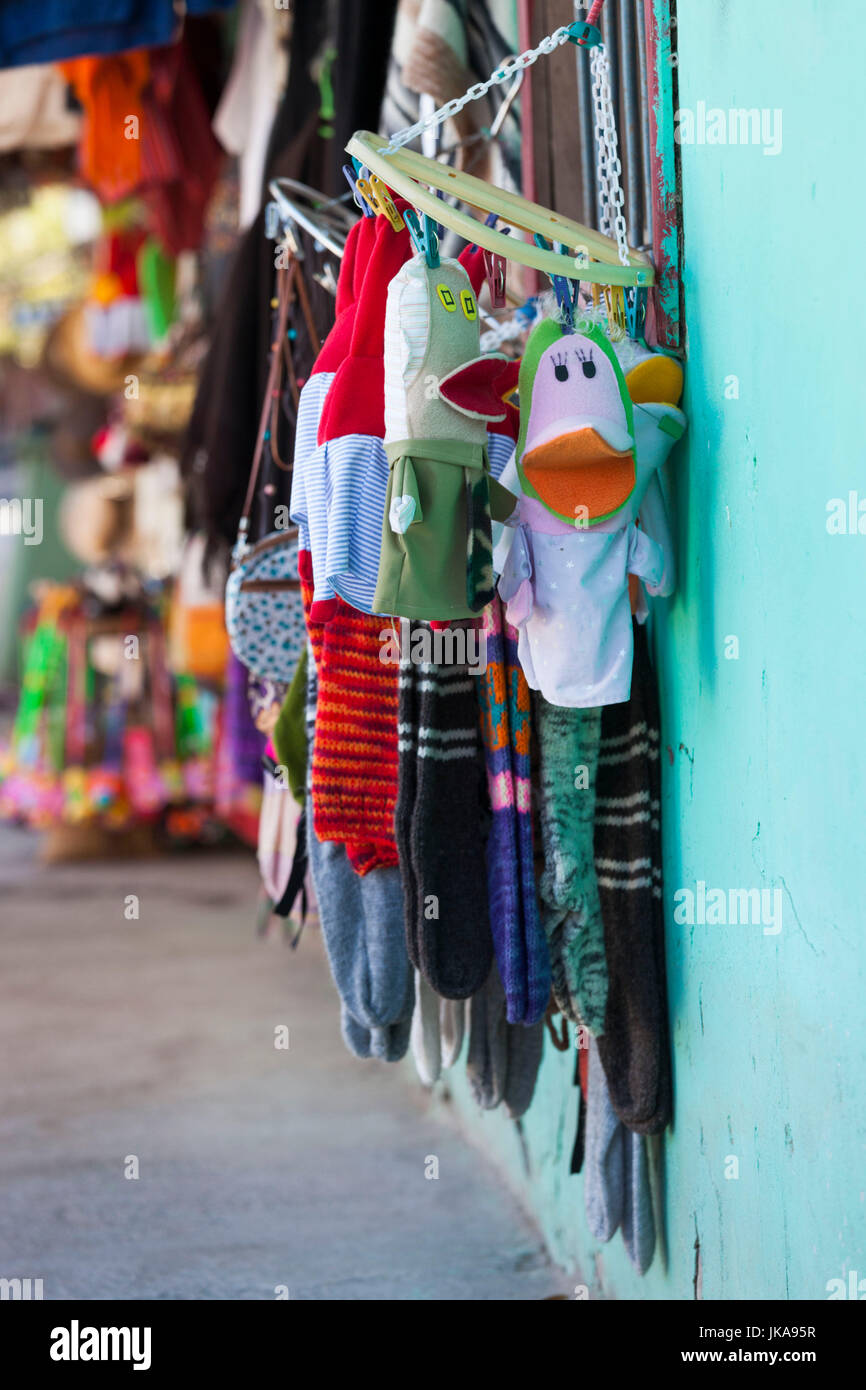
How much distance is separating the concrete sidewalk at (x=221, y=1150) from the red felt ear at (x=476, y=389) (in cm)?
149

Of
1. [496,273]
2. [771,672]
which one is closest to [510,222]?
[496,273]

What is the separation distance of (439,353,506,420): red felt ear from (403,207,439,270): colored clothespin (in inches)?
5.3

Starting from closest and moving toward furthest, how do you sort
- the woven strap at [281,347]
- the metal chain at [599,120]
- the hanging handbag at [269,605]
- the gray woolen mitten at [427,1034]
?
the metal chain at [599,120] < the gray woolen mitten at [427,1034] < the hanging handbag at [269,605] < the woven strap at [281,347]

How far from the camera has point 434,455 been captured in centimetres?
154

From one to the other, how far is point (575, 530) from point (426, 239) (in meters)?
0.39

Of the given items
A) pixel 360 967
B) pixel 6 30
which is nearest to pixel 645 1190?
pixel 360 967

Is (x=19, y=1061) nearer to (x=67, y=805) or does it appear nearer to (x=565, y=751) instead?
(x=565, y=751)

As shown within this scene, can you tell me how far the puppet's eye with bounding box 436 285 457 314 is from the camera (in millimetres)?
1598

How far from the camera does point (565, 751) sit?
5.75 ft

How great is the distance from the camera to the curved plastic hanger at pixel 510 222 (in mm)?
1609

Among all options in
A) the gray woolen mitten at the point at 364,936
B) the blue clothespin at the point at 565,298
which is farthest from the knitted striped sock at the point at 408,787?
the blue clothespin at the point at 565,298

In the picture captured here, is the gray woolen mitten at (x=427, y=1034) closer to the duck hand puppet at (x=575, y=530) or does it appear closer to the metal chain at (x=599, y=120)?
the duck hand puppet at (x=575, y=530)

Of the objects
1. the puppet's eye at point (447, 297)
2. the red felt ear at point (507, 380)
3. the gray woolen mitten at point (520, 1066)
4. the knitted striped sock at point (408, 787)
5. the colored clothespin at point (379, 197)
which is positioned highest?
the colored clothespin at point (379, 197)

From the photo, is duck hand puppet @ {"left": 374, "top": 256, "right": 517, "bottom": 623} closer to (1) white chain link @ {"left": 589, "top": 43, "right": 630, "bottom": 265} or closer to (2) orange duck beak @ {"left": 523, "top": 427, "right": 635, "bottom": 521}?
(2) orange duck beak @ {"left": 523, "top": 427, "right": 635, "bottom": 521}
